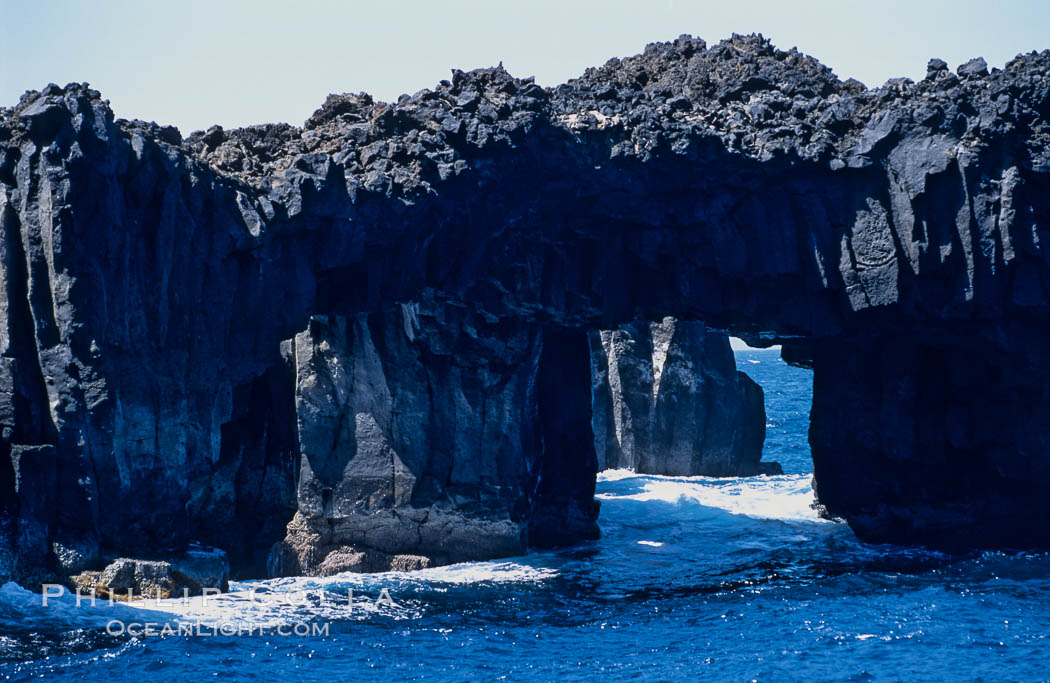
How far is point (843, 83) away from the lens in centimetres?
4331

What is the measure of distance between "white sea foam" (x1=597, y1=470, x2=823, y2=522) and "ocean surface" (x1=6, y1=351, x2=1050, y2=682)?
7134 millimetres

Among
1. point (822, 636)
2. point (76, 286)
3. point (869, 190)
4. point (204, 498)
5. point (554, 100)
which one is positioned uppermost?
point (554, 100)

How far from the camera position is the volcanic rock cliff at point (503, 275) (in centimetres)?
3197

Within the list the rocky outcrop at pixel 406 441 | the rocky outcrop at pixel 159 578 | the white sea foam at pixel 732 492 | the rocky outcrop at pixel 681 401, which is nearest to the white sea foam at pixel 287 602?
the rocky outcrop at pixel 159 578

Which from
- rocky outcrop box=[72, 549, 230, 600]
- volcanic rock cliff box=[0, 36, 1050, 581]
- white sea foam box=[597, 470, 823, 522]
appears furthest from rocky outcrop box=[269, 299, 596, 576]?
white sea foam box=[597, 470, 823, 522]

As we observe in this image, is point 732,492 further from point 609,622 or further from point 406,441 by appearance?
point 609,622

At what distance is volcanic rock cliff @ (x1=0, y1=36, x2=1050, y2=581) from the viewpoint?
105ft

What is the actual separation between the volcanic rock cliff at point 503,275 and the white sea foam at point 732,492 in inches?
246

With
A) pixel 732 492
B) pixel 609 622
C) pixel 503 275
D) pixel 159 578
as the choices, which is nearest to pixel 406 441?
pixel 503 275

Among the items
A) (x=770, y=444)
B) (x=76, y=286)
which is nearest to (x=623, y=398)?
(x=770, y=444)

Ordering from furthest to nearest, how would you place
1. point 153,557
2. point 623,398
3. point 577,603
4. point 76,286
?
point 623,398 < point 577,603 < point 153,557 < point 76,286

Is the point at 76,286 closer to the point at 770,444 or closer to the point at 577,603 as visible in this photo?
the point at 577,603

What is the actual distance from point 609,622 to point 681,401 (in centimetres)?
3474

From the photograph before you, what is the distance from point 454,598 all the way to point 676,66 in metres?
20.5
